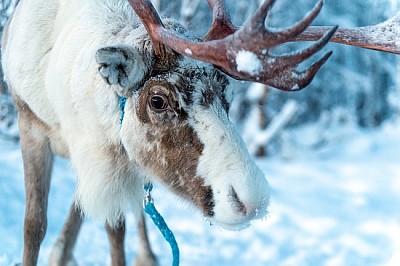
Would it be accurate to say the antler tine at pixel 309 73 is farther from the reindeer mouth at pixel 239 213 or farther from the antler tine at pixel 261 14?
the reindeer mouth at pixel 239 213

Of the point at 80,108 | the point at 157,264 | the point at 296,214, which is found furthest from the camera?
the point at 296,214

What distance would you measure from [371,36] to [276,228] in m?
3.07

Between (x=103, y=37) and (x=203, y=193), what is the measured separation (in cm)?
107

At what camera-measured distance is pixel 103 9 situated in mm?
3361

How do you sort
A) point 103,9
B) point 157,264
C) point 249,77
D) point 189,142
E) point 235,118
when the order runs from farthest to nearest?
1. point 235,118
2. point 157,264
3. point 103,9
4. point 189,142
5. point 249,77

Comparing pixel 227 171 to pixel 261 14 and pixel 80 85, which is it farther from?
pixel 80 85

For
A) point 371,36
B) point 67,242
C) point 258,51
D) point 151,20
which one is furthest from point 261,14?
point 67,242

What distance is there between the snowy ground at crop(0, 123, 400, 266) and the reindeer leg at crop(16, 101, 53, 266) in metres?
0.35

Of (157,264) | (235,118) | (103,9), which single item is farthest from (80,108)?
(235,118)

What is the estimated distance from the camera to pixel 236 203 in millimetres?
2500

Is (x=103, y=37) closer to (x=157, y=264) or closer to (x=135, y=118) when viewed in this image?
(x=135, y=118)

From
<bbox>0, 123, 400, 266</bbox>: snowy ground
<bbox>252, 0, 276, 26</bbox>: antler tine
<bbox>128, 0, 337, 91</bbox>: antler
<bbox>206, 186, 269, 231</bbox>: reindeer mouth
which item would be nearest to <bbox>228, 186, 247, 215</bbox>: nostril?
<bbox>206, 186, 269, 231</bbox>: reindeer mouth

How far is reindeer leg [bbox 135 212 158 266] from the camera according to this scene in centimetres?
447

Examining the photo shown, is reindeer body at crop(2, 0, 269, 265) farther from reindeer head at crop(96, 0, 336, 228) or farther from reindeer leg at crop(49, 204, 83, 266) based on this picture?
reindeer leg at crop(49, 204, 83, 266)
